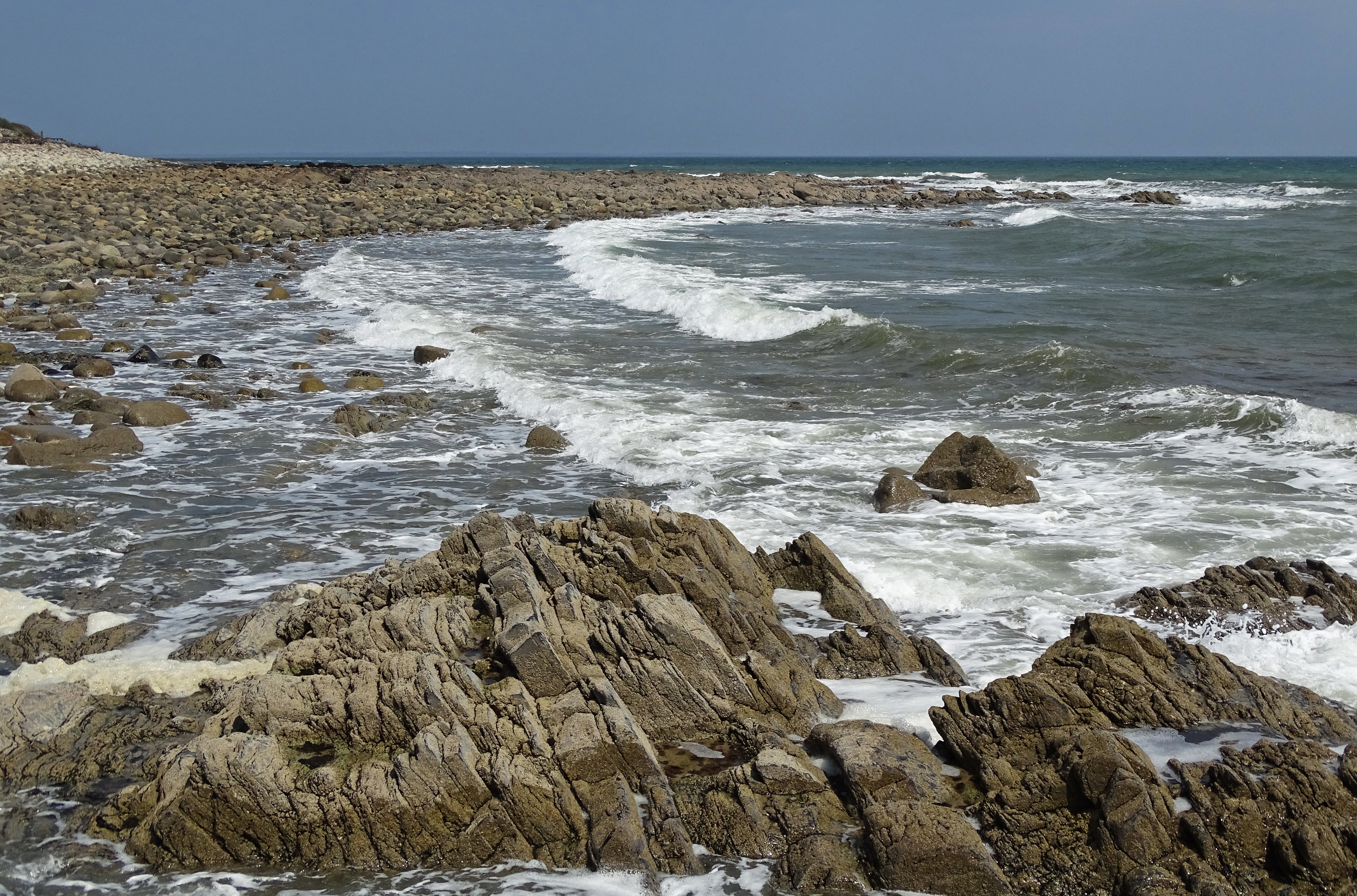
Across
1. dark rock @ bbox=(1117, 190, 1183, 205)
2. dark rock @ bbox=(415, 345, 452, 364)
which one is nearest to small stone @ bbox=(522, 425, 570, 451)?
dark rock @ bbox=(415, 345, 452, 364)

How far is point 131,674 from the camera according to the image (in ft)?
23.7

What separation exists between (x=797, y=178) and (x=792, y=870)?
77.3m

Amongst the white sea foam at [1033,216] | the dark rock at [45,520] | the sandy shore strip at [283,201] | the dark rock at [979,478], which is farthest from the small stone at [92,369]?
the white sea foam at [1033,216]

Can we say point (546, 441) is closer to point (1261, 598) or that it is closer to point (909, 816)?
point (1261, 598)

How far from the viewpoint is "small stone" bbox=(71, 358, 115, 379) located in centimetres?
1708

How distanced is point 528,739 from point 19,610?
474 cm

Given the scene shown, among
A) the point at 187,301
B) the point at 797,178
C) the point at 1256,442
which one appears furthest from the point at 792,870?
the point at 797,178

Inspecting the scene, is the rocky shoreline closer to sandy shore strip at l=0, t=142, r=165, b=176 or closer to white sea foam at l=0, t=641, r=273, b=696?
white sea foam at l=0, t=641, r=273, b=696

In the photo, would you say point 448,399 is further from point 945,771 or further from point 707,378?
point 945,771

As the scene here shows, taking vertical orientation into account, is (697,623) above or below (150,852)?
above

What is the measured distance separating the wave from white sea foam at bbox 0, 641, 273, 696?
1499 centimetres

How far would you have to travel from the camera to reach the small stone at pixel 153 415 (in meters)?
14.2

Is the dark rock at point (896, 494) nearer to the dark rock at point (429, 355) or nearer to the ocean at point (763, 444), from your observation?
the ocean at point (763, 444)

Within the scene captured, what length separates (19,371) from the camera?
15961 millimetres
